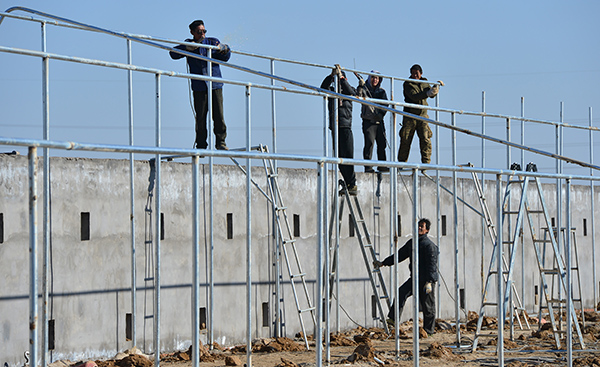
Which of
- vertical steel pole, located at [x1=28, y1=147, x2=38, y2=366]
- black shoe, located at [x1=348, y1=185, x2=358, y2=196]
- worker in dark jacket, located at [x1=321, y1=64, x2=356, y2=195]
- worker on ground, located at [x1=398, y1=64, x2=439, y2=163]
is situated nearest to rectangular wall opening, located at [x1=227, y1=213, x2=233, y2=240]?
worker in dark jacket, located at [x1=321, y1=64, x2=356, y2=195]

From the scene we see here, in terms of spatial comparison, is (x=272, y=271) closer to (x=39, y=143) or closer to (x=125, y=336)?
(x=125, y=336)

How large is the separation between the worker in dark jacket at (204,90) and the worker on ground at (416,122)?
357cm

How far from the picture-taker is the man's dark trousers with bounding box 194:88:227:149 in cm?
962

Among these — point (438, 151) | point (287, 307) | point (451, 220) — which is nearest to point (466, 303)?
point (451, 220)

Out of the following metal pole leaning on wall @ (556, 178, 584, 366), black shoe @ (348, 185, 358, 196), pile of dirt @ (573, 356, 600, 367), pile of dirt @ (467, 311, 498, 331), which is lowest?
pile of dirt @ (467, 311, 498, 331)

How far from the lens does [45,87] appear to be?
707 cm

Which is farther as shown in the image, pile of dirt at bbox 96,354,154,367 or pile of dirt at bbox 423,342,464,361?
pile of dirt at bbox 423,342,464,361

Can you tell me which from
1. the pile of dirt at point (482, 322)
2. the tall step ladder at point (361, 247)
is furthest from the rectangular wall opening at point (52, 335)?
the pile of dirt at point (482, 322)

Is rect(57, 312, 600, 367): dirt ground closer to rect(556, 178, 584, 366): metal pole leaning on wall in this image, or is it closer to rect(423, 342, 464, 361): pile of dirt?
rect(423, 342, 464, 361): pile of dirt

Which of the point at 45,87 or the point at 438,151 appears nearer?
the point at 45,87

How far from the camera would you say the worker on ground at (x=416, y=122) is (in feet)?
40.2

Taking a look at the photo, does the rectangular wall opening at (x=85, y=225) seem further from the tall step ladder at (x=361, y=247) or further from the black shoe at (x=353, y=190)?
the black shoe at (x=353, y=190)

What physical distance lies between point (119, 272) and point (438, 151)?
5.17 meters

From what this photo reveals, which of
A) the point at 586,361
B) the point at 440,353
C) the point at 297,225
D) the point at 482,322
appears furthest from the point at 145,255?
the point at 482,322
